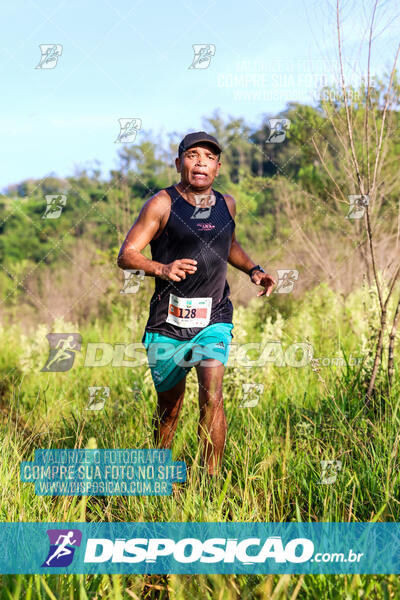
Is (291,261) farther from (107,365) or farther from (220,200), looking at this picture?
(220,200)

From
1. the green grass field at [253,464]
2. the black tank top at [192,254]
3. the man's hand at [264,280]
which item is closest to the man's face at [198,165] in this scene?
the black tank top at [192,254]

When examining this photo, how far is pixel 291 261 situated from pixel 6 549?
6.36m

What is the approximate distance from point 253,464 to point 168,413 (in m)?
0.66

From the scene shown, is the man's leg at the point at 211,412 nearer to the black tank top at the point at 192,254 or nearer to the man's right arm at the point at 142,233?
the black tank top at the point at 192,254

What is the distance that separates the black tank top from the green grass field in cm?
59

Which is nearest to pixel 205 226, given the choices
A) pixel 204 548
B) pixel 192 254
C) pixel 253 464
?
pixel 192 254

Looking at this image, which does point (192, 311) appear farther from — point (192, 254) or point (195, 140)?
point (195, 140)

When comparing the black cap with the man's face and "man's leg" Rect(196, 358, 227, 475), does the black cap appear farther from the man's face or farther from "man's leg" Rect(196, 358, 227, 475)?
"man's leg" Rect(196, 358, 227, 475)

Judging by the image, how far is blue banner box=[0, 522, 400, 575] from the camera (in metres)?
2.26

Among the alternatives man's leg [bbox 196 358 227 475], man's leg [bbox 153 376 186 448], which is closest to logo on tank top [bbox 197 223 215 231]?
man's leg [bbox 196 358 227 475]

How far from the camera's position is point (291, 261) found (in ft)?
26.8

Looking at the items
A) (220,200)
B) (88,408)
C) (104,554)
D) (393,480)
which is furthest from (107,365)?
(393,480)

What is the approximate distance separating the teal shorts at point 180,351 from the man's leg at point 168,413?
0.05m

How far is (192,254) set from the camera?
335 centimetres
